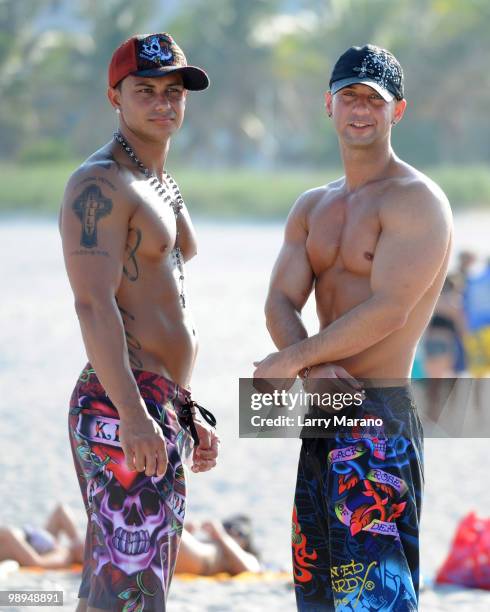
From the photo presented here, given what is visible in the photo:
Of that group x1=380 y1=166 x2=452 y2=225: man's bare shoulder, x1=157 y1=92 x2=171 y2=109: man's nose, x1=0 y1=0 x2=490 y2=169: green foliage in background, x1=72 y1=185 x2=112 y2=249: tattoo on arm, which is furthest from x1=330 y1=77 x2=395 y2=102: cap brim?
x1=0 y1=0 x2=490 y2=169: green foliage in background

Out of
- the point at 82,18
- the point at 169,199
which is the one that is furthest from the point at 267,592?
the point at 82,18

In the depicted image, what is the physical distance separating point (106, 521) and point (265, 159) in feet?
199

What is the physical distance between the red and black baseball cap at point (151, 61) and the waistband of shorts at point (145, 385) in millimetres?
812

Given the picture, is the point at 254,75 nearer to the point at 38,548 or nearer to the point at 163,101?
the point at 38,548

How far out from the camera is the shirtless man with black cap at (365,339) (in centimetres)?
349

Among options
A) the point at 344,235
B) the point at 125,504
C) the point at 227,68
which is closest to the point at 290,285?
the point at 344,235

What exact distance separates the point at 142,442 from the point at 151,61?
1.06 meters

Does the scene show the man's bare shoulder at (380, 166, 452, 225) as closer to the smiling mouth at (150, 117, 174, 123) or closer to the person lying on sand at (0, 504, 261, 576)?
the smiling mouth at (150, 117, 174, 123)

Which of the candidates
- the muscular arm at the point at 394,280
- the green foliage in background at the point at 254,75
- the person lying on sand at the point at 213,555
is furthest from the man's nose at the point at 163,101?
the green foliage in background at the point at 254,75

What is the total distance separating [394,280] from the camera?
349 cm

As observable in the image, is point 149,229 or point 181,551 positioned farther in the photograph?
point 181,551

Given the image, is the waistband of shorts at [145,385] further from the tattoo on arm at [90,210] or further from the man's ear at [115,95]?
the man's ear at [115,95]

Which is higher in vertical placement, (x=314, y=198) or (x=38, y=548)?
(x=314, y=198)

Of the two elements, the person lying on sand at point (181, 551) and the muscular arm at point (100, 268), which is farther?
the person lying on sand at point (181, 551)
